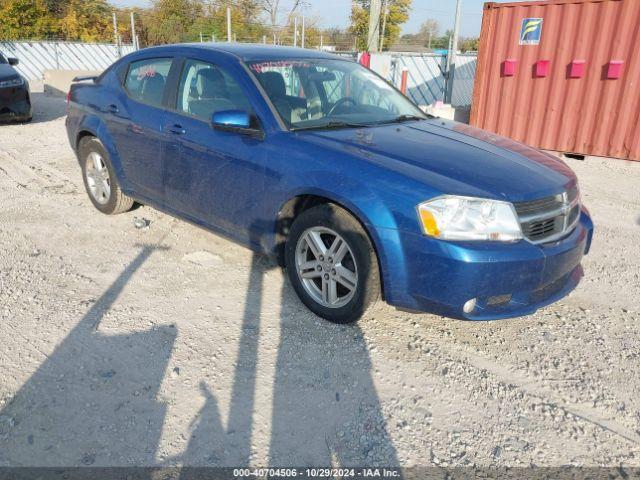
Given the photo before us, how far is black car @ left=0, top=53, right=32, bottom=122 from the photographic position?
9.98 metres

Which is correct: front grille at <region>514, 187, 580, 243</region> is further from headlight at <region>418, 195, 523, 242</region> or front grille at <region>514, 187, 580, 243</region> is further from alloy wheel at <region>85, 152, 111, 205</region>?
alloy wheel at <region>85, 152, 111, 205</region>

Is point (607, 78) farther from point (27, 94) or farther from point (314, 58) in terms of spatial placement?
point (27, 94)

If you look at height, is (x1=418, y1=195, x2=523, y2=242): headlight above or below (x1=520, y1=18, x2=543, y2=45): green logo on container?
below

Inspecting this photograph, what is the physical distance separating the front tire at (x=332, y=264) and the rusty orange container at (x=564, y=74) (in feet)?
22.6

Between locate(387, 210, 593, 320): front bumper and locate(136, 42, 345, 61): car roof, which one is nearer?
locate(387, 210, 593, 320): front bumper

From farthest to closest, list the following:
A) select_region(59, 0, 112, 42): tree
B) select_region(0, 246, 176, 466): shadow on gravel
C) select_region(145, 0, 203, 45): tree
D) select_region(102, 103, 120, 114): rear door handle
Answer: select_region(145, 0, 203, 45): tree
select_region(59, 0, 112, 42): tree
select_region(102, 103, 120, 114): rear door handle
select_region(0, 246, 176, 466): shadow on gravel

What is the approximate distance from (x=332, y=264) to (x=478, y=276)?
91 centimetres

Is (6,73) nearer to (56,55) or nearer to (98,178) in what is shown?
(98,178)

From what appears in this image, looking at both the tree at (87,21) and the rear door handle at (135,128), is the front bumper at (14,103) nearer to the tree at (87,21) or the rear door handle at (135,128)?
the rear door handle at (135,128)

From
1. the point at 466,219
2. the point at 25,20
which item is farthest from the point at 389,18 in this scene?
the point at 466,219

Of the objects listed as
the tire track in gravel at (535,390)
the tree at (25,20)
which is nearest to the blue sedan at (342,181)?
the tire track in gravel at (535,390)

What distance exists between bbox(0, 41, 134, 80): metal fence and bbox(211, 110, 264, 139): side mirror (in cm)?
2153

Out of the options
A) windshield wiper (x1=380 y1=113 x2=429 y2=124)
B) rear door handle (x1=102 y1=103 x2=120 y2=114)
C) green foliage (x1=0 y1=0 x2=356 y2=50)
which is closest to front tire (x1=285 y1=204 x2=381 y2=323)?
windshield wiper (x1=380 y1=113 x2=429 y2=124)

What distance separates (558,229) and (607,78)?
247 inches
